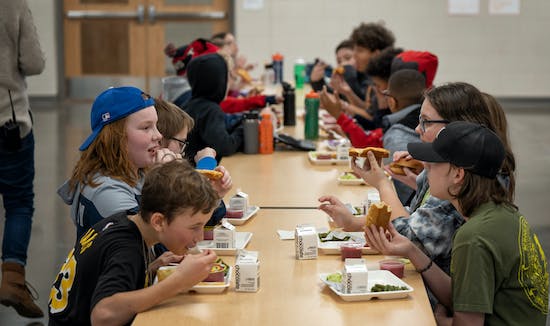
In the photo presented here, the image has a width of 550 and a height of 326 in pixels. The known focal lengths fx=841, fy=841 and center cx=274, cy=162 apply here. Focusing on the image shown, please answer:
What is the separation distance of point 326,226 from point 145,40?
10259 mm

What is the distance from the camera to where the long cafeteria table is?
234 cm

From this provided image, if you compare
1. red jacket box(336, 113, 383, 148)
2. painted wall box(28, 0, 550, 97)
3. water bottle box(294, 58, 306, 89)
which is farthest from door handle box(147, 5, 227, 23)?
red jacket box(336, 113, 383, 148)

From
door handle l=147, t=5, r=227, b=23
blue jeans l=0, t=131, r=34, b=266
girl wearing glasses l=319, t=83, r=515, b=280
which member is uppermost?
door handle l=147, t=5, r=227, b=23

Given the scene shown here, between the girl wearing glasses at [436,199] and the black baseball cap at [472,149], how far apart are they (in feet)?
0.55

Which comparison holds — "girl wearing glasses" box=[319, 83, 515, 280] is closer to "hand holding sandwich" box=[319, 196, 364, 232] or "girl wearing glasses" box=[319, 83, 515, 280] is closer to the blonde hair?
"hand holding sandwich" box=[319, 196, 364, 232]

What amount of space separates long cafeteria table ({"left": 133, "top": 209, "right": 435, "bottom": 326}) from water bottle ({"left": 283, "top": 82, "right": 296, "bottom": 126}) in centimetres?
347

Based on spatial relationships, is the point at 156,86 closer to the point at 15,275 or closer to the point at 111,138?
the point at 15,275

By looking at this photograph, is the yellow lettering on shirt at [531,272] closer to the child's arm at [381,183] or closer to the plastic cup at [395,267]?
the plastic cup at [395,267]

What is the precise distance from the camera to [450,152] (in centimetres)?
253

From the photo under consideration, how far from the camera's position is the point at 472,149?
2492 millimetres

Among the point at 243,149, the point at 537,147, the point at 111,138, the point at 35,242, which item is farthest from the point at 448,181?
the point at 537,147

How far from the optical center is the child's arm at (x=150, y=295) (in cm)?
229

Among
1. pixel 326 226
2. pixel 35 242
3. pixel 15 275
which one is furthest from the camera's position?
pixel 35 242

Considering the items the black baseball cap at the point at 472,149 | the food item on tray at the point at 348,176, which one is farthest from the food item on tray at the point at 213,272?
the food item on tray at the point at 348,176
